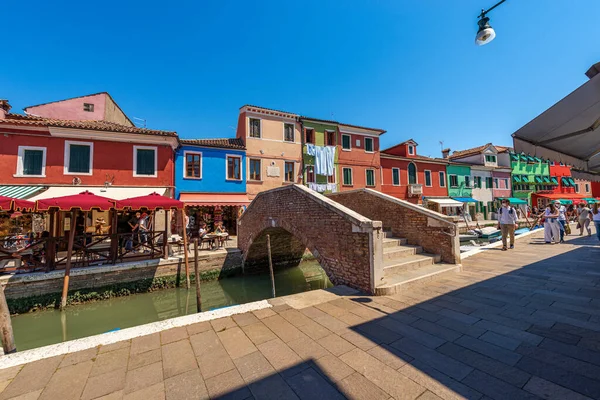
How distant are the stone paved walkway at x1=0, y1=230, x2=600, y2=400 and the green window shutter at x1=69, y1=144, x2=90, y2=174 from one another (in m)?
13.5

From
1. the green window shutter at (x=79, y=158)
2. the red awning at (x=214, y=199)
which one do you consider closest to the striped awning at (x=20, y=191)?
the green window shutter at (x=79, y=158)

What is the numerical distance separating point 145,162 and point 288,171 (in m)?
9.37

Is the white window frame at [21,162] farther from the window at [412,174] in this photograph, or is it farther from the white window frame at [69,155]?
→ the window at [412,174]

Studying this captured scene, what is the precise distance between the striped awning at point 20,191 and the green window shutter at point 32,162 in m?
0.99

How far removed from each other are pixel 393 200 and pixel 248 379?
676 centimetres

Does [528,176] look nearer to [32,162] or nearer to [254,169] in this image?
[254,169]

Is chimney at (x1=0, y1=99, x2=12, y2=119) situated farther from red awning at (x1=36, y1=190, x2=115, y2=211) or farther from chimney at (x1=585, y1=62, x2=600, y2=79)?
chimney at (x1=585, y1=62, x2=600, y2=79)

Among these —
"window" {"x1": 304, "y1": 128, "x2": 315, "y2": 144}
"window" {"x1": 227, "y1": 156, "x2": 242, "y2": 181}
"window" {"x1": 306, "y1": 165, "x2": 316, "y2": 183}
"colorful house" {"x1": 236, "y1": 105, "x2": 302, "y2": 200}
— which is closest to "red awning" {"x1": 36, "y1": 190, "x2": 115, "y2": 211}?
"window" {"x1": 227, "y1": 156, "x2": 242, "y2": 181}

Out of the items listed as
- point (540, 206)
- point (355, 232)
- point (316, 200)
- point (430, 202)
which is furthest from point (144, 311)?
point (540, 206)

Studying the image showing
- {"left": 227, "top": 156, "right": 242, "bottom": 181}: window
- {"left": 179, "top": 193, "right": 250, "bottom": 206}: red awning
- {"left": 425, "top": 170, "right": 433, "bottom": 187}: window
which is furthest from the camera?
{"left": 425, "top": 170, "right": 433, "bottom": 187}: window

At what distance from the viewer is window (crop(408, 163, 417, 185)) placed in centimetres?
2439

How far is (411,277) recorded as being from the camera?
17.5ft

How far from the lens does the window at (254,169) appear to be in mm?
17844

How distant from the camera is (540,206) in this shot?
31.1 m
